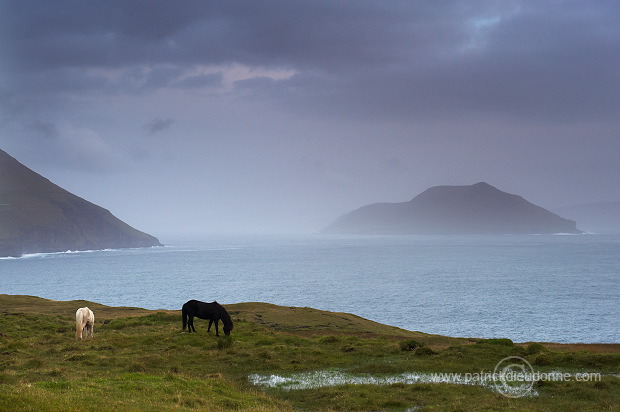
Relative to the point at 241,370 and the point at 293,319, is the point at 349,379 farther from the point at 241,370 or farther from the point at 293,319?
the point at 293,319

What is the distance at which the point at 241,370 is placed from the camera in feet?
88.0

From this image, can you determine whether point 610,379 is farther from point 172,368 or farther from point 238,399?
point 172,368

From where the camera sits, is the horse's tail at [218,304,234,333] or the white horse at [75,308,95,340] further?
the horse's tail at [218,304,234,333]

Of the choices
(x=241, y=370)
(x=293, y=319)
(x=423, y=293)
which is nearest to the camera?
(x=241, y=370)

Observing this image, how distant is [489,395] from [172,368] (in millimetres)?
16400

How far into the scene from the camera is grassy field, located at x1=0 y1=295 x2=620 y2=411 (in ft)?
59.5

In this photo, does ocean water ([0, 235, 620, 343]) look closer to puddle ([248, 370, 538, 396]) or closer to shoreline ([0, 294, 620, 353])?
shoreline ([0, 294, 620, 353])

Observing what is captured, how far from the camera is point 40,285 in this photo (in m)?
166

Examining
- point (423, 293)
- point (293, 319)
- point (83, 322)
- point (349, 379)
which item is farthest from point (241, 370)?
point (423, 293)

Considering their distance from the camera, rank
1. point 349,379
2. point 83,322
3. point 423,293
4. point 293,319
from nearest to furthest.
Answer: point 349,379, point 83,322, point 293,319, point 423,293

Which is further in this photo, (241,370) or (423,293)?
(423,293)

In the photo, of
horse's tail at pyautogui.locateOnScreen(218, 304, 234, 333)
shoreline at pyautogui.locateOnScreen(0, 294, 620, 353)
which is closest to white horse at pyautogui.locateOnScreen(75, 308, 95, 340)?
horse's tail at pyautogui.locateOnScreen(218, 304, 234, 333)

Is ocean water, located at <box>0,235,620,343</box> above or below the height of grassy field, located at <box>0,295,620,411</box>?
below

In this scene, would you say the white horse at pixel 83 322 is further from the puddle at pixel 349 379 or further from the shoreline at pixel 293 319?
the puddle at pixel 349 379
